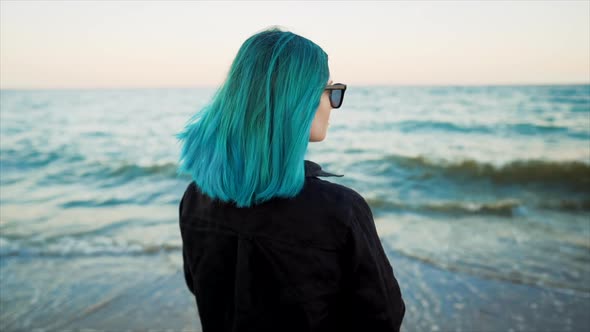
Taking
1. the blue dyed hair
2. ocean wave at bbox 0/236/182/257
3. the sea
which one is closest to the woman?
the blue dyed hair

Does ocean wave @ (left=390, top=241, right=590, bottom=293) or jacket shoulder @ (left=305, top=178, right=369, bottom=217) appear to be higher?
jacket shoulder @ (left=305, top=178, right=369, bottom=217)

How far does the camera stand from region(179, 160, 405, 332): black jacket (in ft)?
3.88

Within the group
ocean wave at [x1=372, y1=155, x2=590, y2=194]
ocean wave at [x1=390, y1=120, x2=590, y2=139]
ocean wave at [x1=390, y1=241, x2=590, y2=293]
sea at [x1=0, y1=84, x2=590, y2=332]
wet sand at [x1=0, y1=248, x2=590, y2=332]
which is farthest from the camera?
ocean wave at [x1=390, y1=120, x2=590, y2=139]

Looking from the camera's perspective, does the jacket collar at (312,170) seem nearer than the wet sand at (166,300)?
Yes

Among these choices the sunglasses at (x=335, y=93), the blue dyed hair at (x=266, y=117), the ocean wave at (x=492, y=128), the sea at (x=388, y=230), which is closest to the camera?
the blue dyed hair at (x=266, y=117)

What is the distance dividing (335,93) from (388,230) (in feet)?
17.8

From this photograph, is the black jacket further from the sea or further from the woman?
the sea

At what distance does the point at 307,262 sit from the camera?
3.97 ft

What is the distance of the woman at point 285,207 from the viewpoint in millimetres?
1171

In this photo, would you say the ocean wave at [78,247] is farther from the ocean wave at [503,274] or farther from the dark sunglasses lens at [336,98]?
the dark sunglasses lens at [336,98]

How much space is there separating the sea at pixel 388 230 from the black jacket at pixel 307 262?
544 millimetres

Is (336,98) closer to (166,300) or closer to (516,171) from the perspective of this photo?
(166,300)

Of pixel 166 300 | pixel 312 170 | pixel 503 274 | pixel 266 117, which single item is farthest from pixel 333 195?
pixel 503 274

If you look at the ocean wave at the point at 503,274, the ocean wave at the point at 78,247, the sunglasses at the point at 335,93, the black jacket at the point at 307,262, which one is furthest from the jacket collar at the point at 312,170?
the ocean wave at the point at 78,247
